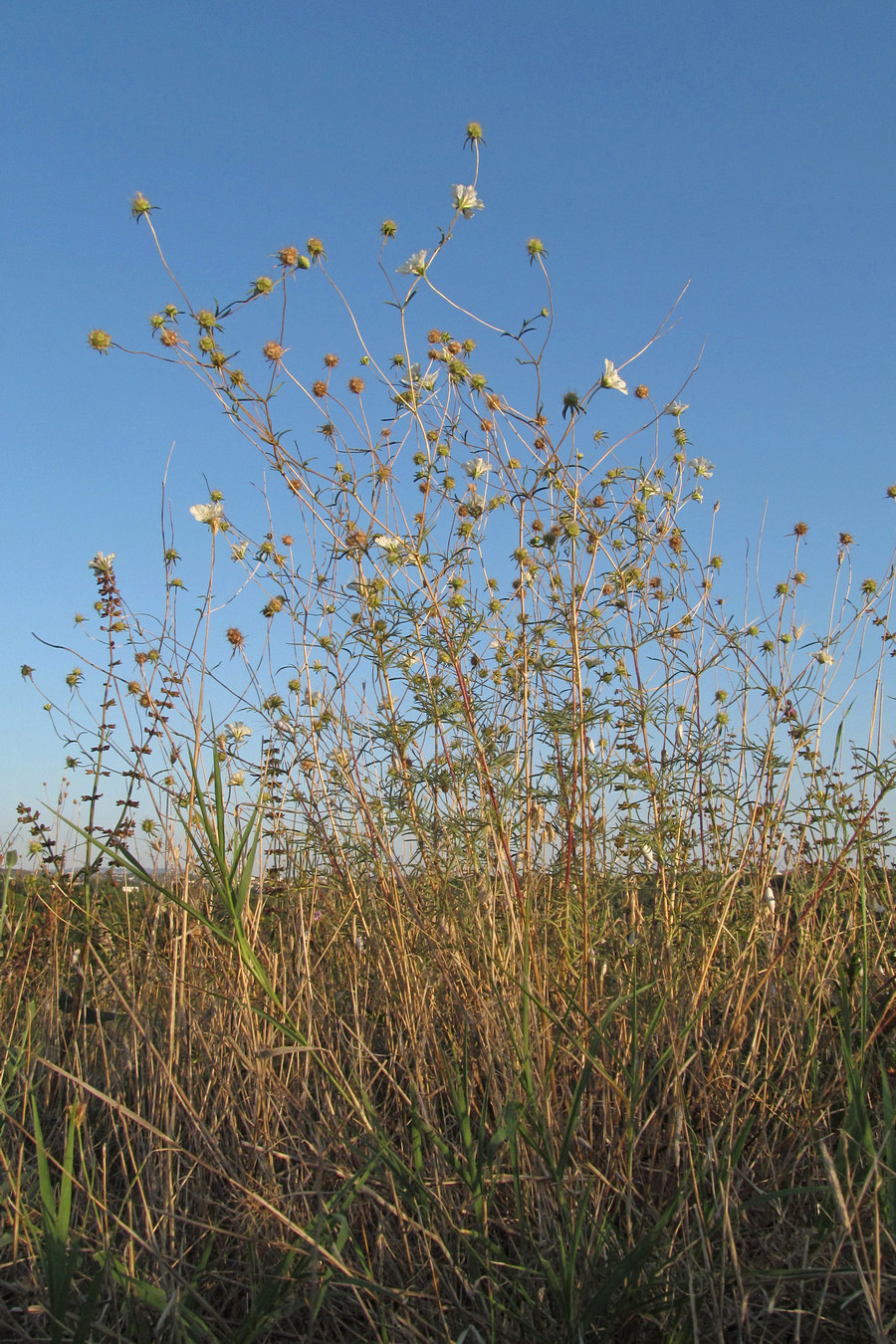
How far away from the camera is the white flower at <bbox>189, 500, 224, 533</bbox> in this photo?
286 centimetres

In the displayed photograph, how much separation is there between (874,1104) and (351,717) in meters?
1.75

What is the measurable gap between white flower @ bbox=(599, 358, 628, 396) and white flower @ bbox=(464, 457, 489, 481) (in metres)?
0.46

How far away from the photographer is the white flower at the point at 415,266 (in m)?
2.61

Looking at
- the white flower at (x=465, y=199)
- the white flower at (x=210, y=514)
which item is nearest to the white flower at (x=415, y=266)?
the white flower at (x=465, y=199)

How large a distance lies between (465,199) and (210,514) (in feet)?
4.21

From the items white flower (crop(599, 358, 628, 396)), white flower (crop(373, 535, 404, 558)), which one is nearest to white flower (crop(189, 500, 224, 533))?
white flower (crop(373, 535, 404, 558))

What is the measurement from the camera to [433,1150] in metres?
1.78

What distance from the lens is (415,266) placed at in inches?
→ 103

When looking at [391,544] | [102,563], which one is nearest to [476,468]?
[391,544]

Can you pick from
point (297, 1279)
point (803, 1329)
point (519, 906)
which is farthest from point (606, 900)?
point (297, 1279)

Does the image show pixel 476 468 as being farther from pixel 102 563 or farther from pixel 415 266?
pixel 102 563

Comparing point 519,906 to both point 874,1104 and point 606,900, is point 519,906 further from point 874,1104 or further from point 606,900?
point 874,1104

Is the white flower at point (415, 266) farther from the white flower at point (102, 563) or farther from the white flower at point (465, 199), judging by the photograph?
the white flower at point (102, 563)

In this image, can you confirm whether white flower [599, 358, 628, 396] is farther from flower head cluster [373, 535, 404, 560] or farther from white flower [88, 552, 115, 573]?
white flower [88, 552, 115, 573]
